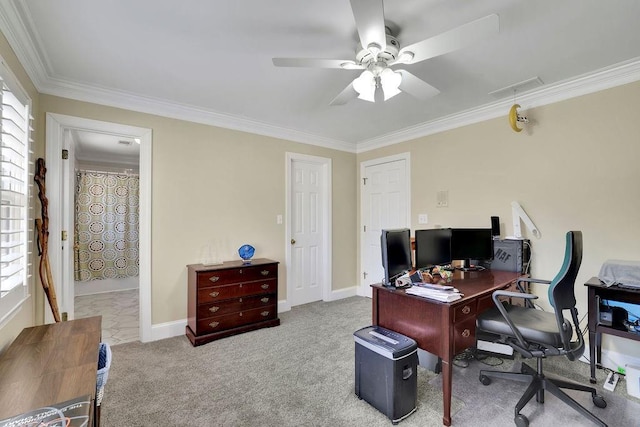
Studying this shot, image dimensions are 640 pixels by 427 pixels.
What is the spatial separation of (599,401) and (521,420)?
686 mm

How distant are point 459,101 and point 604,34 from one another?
1.17m

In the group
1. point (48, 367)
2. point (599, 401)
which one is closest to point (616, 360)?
point (599, 401)

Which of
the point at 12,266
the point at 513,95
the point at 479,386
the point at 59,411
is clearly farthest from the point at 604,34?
A: the point at 12,266

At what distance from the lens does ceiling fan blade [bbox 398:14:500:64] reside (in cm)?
139

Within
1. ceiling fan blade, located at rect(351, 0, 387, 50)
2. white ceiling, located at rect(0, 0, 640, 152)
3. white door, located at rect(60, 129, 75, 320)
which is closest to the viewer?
ceiling fan blade, located at rect(351, 0, 387, 50)

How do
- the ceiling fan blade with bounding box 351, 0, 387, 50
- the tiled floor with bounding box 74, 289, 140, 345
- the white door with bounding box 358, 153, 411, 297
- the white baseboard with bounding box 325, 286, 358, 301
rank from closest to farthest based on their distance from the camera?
1. the ceiling fan blade with bounding box 351, 0, 387, 50
2. the tiled floor with bounding box 74, 289, 140, 345
3. the white door with bounding box 358, 153, 411, 297
4. the white baseboard with bounding box 325, 286, 358, 301

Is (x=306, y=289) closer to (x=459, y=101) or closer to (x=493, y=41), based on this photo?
(x=459, y=101)

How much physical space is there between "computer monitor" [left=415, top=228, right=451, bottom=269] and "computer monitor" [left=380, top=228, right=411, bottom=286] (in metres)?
0.19

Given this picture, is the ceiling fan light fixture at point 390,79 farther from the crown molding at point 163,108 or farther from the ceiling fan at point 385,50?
the crown molding at point 163,108

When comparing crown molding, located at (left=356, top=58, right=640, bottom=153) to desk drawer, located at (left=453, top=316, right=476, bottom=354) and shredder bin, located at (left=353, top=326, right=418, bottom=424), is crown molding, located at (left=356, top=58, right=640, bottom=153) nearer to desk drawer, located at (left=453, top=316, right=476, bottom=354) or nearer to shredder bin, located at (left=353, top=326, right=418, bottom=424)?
desk drawer, located at (left=453, top=316, right=476, bottom=354)

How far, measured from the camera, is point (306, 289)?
424cm

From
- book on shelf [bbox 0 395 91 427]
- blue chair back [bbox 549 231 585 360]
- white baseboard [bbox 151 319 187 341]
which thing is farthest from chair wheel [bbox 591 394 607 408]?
white baseboard [bbox 151 319 187 341]

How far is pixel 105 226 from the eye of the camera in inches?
189

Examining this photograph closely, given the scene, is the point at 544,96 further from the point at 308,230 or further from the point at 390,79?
the point at 308,230
